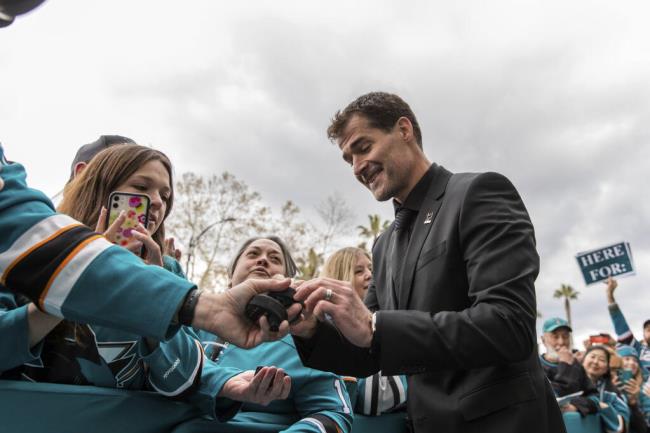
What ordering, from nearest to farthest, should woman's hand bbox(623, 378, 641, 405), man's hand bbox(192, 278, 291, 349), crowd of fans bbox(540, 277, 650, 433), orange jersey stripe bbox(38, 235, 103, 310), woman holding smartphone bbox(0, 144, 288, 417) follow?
orange jersey stripe bbox(38, 235, 103, 310) → man's hand bbox(192, 278, 291, 349) → woman holding smartphone bbox(0, 144, 288, 417) → crowd of fans bbox(540, 277, 650, 433) → woman's hand bbox(623, 378, 641, 405)

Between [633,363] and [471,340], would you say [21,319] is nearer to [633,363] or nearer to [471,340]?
[471,340]

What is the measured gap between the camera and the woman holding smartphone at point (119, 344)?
171 centimetres

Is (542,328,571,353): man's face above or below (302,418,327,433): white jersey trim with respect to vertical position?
above

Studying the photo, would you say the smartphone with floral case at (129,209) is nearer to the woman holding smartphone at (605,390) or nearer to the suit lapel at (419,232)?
the suit lapel at (419,232)

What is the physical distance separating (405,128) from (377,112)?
0.64 feet

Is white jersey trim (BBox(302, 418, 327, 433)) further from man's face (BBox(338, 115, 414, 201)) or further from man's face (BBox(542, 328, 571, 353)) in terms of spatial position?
man's face (BBox(542, 328, 571, 353))

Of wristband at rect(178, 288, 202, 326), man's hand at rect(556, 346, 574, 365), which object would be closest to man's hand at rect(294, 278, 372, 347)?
wristband at rect(178, 288, 202, 326)

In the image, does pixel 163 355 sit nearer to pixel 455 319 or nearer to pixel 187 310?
pixel 187 310

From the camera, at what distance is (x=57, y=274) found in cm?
136

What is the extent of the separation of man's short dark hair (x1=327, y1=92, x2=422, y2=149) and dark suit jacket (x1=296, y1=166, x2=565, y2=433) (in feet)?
2.97

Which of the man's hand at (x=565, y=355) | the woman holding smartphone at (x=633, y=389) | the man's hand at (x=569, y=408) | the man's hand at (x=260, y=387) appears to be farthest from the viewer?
the woman holding smartphone at (x=633, y=389)

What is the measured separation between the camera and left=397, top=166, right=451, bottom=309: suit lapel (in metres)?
2.38

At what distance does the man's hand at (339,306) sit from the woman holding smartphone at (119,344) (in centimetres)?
39

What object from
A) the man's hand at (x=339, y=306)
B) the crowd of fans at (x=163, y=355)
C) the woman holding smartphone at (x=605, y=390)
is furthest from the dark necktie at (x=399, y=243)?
the woman holding smartphone at (x=605, y=390)
